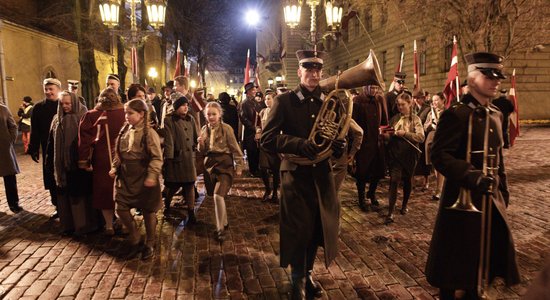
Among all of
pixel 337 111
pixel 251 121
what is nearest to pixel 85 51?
pixel 251 121

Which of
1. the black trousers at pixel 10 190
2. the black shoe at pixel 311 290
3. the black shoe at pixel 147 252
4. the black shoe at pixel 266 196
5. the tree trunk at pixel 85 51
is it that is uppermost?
the tree trunk at pixel 85 51

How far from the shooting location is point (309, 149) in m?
3.48

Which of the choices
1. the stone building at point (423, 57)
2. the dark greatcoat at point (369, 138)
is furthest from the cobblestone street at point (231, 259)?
the stone building at point (423, 57)

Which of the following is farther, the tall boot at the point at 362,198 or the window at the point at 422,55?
the window at the point at 422,55

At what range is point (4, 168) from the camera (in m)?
7.14

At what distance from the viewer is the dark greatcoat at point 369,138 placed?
7.16 metres

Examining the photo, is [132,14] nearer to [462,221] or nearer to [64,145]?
[64,145]

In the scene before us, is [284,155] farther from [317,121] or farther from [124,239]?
[124,239]

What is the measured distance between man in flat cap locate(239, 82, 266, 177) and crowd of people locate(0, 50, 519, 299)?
4 cm

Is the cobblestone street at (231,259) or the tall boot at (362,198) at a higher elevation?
the tall boot at (362,198)

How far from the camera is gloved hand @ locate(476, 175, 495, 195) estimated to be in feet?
9.59

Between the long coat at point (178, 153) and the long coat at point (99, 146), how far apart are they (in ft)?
2.84

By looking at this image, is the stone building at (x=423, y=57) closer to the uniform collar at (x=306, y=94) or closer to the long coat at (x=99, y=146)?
the long coat at (x=99, y=146)

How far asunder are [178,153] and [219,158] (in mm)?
840
